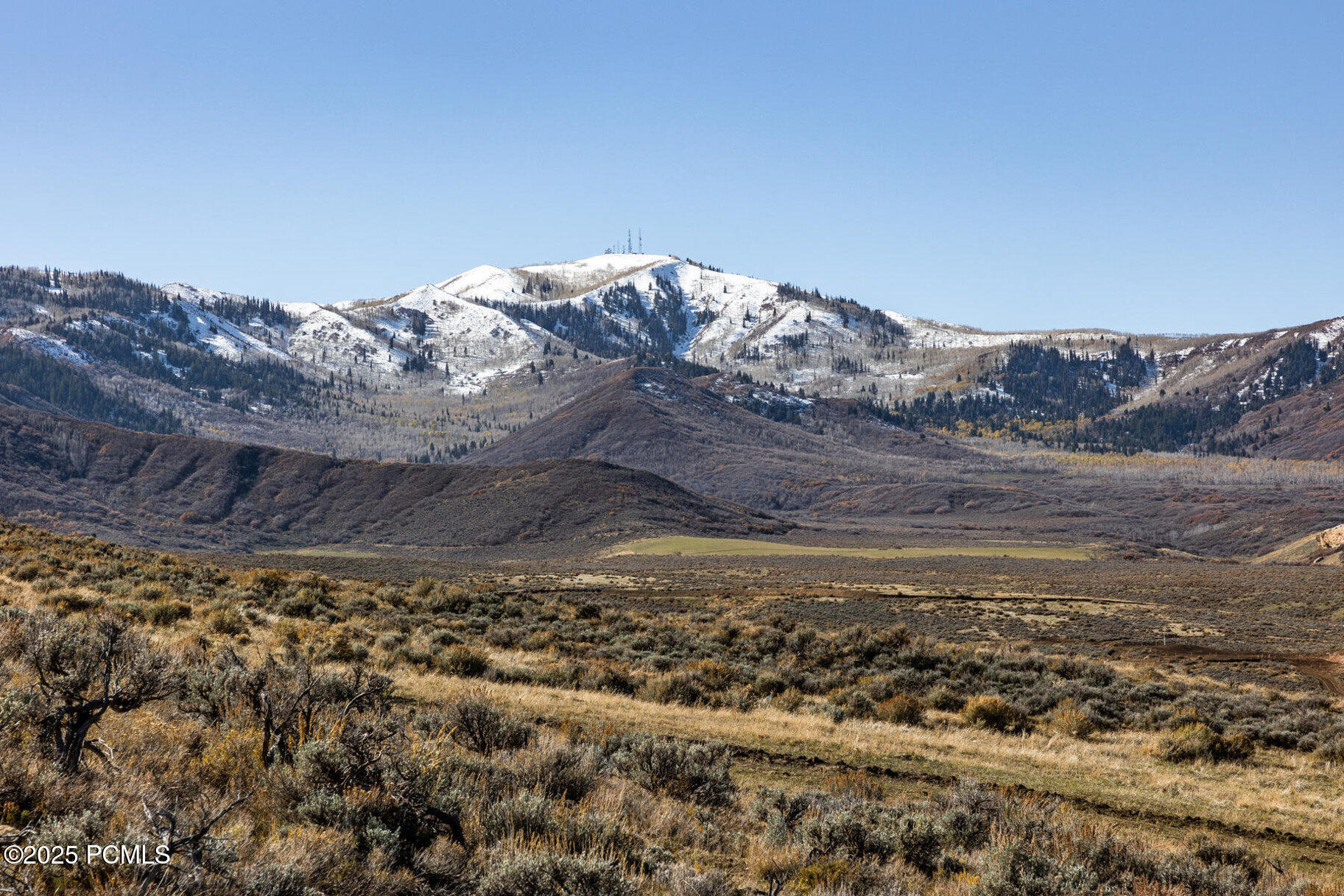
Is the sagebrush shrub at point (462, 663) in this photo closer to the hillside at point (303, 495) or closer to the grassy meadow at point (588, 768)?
the grassy meadow at point (588, 768)

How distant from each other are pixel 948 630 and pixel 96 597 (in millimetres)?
32528

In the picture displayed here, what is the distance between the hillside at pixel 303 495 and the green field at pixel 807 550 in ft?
20.1

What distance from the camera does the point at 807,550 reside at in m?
90.1

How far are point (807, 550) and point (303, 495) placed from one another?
200 ft

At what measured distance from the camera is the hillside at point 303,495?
92.2 metres

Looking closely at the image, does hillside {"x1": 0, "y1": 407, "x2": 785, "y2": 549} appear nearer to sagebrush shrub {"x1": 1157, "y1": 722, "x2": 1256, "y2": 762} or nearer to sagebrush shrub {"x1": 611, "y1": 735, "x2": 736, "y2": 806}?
sagebrush shrub {"x1": 1157, "y1": 722, "x2": 1256, "y2": 762}

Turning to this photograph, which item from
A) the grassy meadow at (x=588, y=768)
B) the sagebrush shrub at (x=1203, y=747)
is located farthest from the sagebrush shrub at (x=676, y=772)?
the sagebrush shrub at (x=1203, y=747)

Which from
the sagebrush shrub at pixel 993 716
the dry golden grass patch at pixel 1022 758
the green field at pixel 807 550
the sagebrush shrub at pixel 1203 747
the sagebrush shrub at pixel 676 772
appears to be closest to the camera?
the sagebrush shrub at pixel 676 772

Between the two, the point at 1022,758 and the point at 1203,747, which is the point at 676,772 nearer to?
the point at 1022,758

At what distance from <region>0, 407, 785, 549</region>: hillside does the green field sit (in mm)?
6123

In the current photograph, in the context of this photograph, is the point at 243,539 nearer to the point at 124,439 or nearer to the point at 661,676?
the point at 124,439

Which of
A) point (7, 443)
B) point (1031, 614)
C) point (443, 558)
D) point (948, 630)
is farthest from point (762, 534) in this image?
point (7, 443)

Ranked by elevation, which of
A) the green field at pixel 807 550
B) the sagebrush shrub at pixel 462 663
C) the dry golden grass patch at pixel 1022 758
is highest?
the sagebrush shrub at pixel 462 663

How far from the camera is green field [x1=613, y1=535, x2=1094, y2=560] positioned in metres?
84.8
